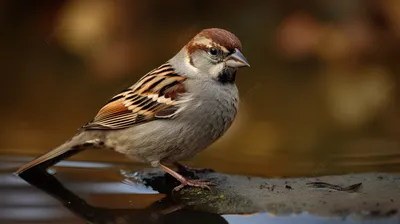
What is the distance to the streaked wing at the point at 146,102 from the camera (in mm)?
3557

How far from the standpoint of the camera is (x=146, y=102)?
11.9 feet

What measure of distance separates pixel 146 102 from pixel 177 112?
24 centimetres

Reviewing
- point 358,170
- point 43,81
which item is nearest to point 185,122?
point 358,170

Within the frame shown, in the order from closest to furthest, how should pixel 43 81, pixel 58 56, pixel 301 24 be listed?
pixel 43 81 < pixel 58 56 < pixel 301 24

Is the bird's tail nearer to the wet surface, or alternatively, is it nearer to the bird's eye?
the wet surface

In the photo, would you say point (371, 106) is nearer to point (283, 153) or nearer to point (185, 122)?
point (283, 153)

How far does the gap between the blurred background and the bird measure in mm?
430

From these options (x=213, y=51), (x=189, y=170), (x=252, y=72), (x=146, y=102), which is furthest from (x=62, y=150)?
(x=252, y=72)

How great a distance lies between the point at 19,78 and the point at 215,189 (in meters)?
3.28

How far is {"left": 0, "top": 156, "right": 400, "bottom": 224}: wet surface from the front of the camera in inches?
116

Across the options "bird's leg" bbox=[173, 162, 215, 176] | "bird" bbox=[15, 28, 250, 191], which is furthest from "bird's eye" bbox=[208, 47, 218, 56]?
"bird's leg" bbox=[173, 162, 215, 176]

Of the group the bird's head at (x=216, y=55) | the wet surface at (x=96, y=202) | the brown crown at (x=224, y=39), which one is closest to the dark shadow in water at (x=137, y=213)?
the wet surface at (x=96, y=202)

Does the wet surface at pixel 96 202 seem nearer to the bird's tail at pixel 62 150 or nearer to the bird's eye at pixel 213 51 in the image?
the bird's tail at pixel 62 150

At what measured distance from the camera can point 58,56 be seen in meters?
7.05
